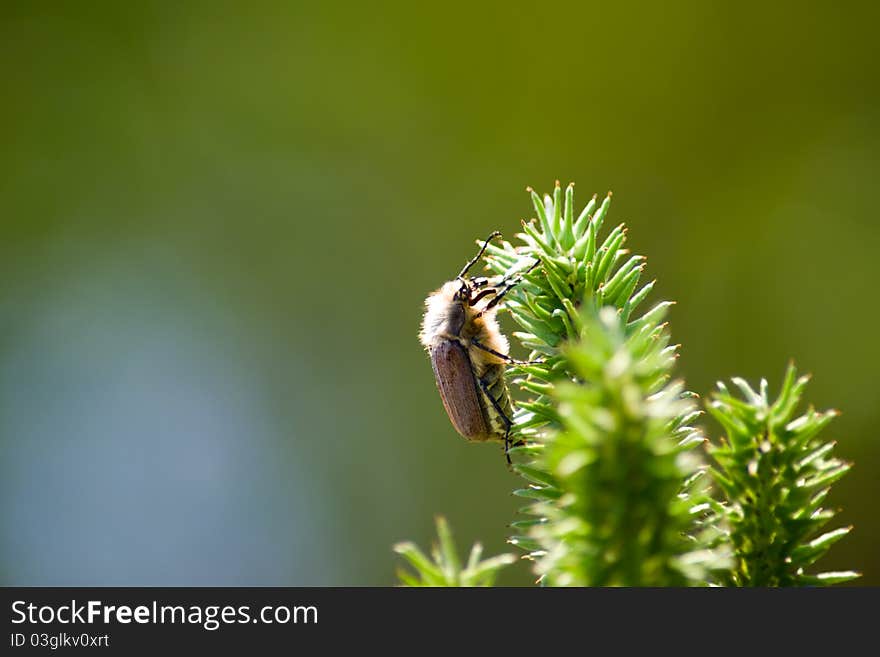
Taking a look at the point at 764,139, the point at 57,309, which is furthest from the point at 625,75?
the point at 57,309

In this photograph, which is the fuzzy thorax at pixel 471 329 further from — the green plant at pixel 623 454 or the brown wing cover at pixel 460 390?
the green plant at pixel 623 454

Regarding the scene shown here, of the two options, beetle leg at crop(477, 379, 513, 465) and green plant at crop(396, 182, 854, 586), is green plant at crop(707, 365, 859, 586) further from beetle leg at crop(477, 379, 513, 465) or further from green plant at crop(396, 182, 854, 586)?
Result: beetle leg at crop(477, 379, 513, 465)

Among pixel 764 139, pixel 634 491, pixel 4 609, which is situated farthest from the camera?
pixel 764 139

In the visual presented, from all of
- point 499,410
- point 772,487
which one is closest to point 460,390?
point 499,410

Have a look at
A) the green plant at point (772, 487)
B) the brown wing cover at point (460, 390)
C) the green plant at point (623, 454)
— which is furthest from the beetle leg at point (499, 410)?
the green plant at point (772, 487)

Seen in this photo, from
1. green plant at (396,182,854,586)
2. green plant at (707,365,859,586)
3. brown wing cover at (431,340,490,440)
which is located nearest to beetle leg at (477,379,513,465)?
brown wing cover at (431,340,490,440)

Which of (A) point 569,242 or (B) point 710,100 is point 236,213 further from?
(A) point 569,242

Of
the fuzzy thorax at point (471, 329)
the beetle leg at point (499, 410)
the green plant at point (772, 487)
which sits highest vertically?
the fuzzy thorax at point (471, 329)
